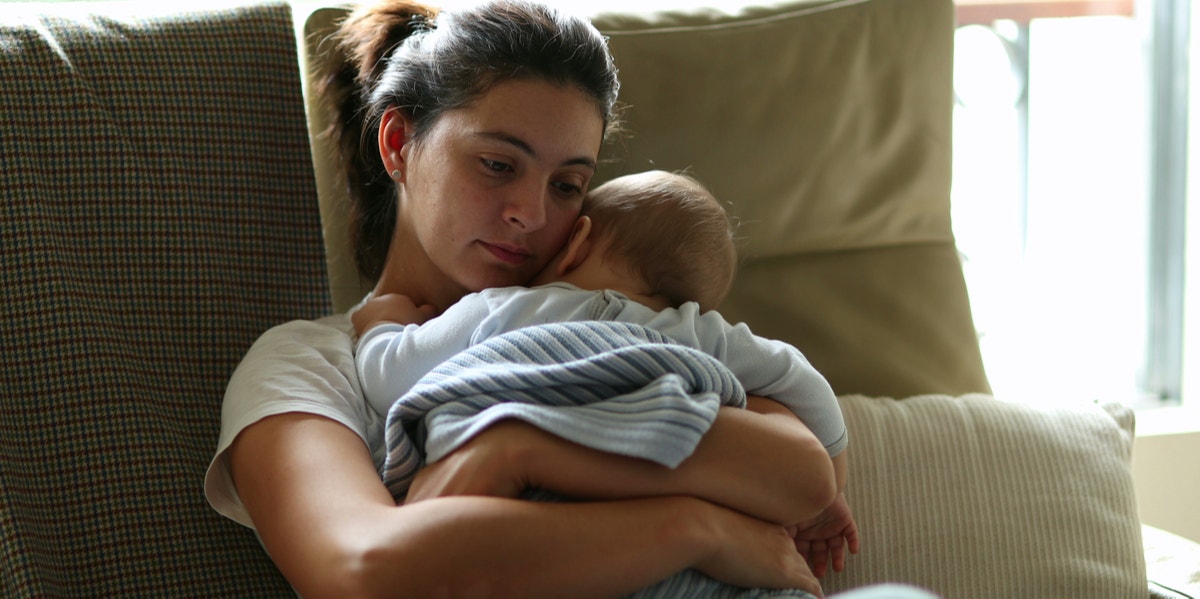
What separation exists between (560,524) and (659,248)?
361 mm

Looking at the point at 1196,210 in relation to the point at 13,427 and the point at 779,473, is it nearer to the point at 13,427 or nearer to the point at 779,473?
the point at 779,473

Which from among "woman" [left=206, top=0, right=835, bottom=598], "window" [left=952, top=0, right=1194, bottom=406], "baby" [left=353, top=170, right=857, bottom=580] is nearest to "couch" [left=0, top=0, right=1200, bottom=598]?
"woman" [left=206, top=0, right=835, bottom=598]

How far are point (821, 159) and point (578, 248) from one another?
53 centimetres

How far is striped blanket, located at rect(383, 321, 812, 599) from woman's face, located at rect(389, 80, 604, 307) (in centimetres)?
23

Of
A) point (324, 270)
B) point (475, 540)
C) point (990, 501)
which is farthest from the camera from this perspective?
point (324, 270)

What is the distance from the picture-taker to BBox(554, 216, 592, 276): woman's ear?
1.24m

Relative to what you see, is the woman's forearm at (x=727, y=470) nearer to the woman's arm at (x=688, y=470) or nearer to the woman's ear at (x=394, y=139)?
the woman's arm at (x=688, y=470)

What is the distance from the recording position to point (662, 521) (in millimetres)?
991

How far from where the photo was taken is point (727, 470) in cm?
104

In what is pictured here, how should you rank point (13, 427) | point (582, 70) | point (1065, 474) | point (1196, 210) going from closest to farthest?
point (13, 427), point (582, 70), point (1065, 474), point (1196, 210)

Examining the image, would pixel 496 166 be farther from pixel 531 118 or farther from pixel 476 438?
pixel 476 438

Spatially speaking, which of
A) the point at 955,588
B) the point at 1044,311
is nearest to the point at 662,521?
the point at 955,588

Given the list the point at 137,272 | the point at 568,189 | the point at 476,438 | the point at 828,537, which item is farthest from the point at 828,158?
the point at 137,272

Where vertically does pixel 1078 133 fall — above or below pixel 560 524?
below
